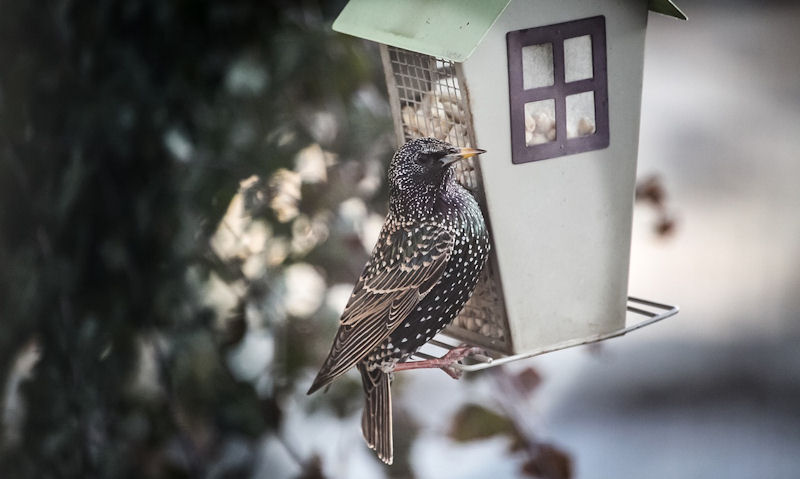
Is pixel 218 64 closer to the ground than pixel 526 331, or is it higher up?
higher up

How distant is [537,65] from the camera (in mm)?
1218

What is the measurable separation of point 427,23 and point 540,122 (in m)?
0.23

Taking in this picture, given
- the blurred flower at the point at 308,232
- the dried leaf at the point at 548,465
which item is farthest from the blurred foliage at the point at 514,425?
the blurred flower at the point at 308,232

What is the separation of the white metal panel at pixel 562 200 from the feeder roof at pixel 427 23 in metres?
0.08

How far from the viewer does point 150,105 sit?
1.77 m

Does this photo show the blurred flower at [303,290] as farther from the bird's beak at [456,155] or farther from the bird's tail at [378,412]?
the bird's beak at [456,155]

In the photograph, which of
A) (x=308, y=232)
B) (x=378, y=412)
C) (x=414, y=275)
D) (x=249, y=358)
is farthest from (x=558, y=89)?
(x=249, y=358)

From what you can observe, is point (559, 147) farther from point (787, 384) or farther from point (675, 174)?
point (787, 384)

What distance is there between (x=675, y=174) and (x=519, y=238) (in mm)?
2787

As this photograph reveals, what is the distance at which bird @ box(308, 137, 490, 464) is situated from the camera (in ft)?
3.91

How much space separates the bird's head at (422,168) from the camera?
3.75 ft

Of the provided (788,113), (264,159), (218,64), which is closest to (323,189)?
(264,159)

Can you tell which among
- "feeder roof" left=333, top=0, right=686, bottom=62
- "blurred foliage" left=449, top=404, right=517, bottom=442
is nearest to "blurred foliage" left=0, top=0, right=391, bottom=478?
"blurred foliage" left=449, top=404, right=517, bottom=442

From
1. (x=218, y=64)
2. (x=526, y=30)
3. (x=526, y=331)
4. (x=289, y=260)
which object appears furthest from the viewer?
(x=289, y=260)
